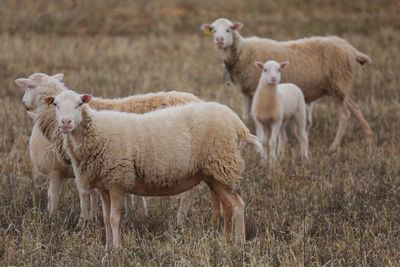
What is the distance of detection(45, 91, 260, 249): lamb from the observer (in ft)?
20.7

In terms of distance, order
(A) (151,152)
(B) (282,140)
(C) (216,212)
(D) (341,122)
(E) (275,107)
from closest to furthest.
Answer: (A) (151,152), (C) (216,212), (E) (275,107), (B) (282,140), (D) (341,122)

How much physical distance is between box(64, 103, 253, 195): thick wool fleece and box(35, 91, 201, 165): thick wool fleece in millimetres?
766

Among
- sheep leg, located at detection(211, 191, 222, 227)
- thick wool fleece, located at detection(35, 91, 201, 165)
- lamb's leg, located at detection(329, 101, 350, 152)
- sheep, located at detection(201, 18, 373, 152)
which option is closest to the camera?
sheep leg, located at detection(211, 191, 222, 227)

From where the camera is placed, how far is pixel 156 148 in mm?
6355

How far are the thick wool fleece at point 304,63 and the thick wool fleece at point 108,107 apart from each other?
3.94m

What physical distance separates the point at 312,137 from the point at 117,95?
3.89 m

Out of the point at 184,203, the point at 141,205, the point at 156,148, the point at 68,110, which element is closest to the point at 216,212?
the point at 184,203

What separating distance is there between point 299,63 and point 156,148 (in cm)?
576

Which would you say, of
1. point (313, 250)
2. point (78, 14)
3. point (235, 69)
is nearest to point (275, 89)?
point (235, 69)

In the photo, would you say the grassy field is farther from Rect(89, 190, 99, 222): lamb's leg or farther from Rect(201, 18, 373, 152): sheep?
Rect(201, 18, 373, 152): sheep

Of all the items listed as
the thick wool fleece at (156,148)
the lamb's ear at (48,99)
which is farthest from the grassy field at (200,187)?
the lamb's ear at (48,99)

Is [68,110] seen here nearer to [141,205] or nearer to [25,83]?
[25,83]

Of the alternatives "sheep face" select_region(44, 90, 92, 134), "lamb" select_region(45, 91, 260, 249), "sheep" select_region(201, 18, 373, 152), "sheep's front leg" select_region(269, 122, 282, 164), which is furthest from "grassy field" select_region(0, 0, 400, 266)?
"sheep face" select_region(44, 90, 92, 134)

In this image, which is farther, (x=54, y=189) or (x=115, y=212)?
(x=54, y=189)
